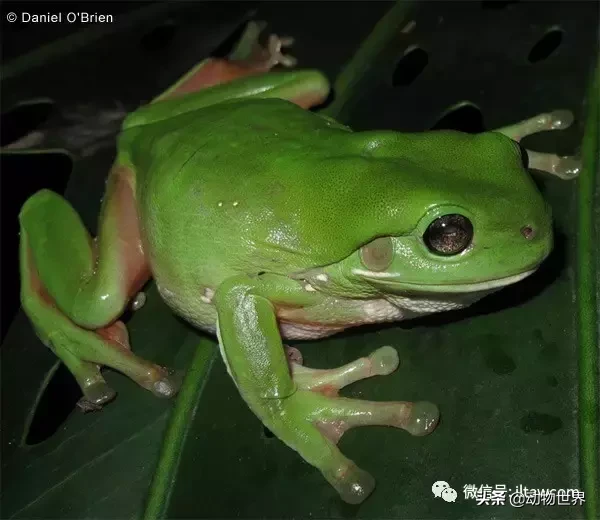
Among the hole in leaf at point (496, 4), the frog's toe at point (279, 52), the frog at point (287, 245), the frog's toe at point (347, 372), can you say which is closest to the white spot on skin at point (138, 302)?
the frog at point (287, 245)

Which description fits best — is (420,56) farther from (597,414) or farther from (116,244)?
(597,414)

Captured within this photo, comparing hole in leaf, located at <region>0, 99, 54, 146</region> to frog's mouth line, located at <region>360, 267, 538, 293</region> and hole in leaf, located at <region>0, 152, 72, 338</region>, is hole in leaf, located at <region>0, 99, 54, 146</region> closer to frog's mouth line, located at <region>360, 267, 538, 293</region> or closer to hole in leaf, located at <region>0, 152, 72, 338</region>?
hole in leaf, located at <region>0, 152, 72, 338</region>

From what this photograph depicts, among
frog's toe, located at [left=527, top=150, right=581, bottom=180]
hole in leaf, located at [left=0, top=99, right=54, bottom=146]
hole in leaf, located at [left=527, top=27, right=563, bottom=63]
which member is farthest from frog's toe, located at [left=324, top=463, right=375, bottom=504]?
hole in leaf, located at [left=0, top=99, right=54, bottom=146]

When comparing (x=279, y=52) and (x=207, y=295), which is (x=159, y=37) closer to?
(x=279, y=52)

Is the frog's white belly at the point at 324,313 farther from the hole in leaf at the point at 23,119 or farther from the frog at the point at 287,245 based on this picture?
the hole in leaf at the point at 23,119

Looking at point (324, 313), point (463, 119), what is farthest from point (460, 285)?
point (463, 119)
